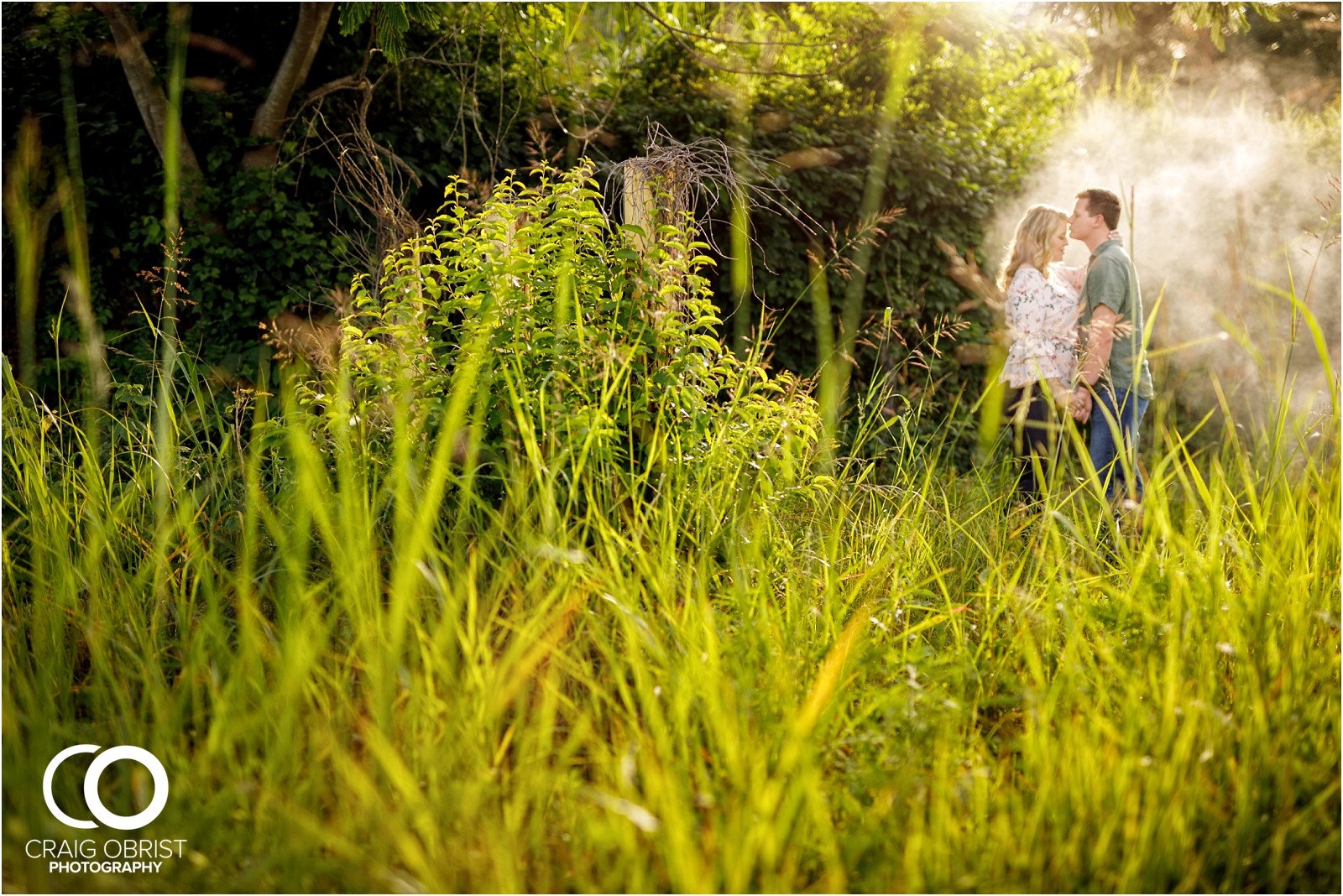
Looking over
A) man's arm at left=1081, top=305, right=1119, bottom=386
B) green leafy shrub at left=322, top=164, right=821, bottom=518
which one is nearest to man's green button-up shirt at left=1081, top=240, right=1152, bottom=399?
man's arm at left=1081, top=305, right=1119, bottom=386

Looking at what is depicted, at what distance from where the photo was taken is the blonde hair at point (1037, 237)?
390 cm

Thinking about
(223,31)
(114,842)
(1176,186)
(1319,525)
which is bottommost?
(114,842)

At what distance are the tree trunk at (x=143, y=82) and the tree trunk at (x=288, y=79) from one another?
27 cm

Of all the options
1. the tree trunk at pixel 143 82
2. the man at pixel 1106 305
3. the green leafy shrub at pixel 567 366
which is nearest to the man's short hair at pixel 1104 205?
the man at pixel 1106 305

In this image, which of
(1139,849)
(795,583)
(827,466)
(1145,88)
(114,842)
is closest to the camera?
(1139,849)

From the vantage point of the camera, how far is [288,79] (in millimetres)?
4430

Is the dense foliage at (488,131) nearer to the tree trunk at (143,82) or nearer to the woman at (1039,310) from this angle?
the tree trunk at (143,82)

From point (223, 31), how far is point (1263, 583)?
16.4 ft

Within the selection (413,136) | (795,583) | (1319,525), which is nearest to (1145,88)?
(413,136)

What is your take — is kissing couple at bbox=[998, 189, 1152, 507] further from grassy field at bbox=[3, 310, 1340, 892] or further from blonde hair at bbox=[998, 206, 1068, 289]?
grassy field at bbox=[3, 310, 1340, 892]

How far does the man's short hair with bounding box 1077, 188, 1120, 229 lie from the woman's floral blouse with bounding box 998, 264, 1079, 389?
0.31m

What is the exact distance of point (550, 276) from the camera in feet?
8.25

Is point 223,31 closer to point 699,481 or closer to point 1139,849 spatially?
point 699,481

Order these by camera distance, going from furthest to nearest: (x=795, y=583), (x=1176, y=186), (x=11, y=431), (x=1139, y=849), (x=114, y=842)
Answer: (x=1176, y=186), (x=11, y=431), (x=795, y=583), (x=114, y=842), (x=1139, y=849)
